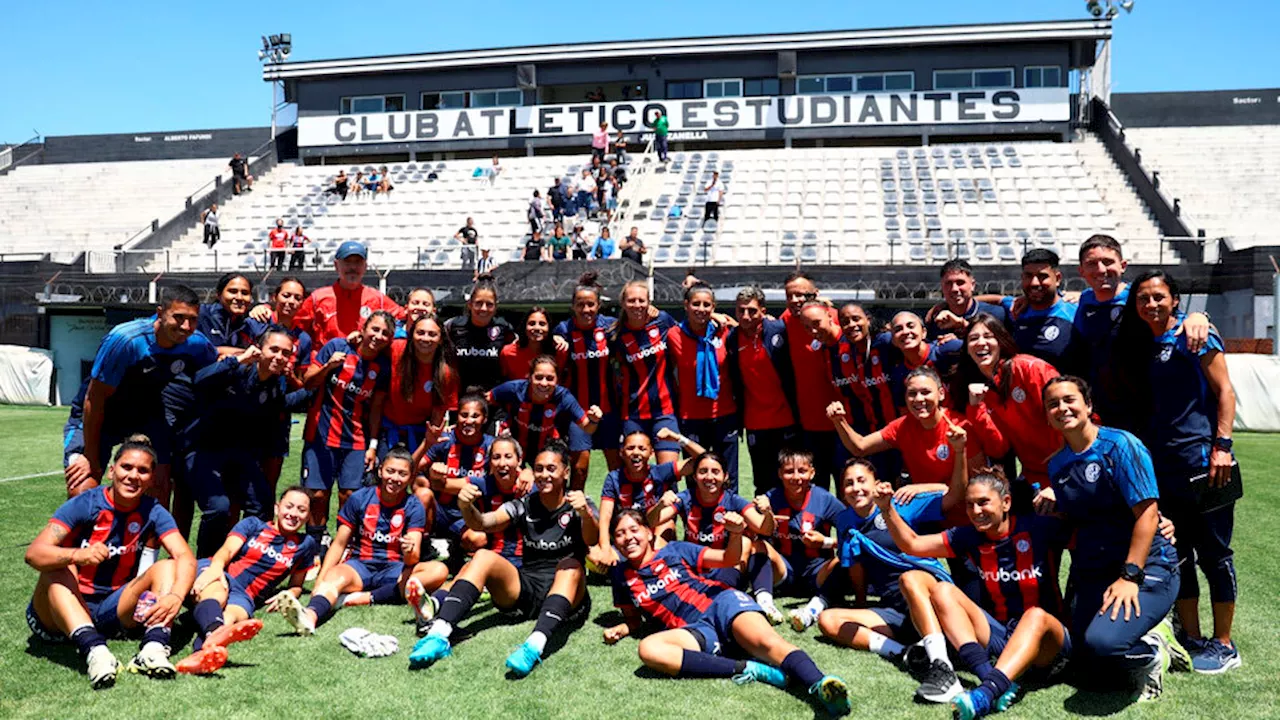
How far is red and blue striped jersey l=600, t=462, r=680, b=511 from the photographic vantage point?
6.29m

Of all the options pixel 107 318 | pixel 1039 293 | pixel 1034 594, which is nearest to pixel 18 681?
pixel 1034 594

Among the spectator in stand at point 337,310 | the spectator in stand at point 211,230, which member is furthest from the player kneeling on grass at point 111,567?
the spectator in stand at point 211,230

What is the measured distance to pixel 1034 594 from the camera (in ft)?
16.1

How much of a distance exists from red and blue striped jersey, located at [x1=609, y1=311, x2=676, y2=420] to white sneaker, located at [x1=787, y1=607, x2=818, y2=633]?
2.01m

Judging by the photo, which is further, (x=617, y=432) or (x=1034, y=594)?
(x=617, y=432)

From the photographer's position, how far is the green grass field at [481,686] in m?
4.39

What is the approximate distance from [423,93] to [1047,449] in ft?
101

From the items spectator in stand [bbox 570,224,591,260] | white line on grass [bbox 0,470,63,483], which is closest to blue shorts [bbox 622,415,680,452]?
white line on grass [bbox 0,470,63,483]

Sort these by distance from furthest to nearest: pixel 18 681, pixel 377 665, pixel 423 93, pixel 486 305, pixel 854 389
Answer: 1. pixel 423 93
2. pixel 486 305
3. pixel 854 389
4. pixel 377 665
5. pixel 18 681

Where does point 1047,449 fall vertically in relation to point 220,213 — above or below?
below

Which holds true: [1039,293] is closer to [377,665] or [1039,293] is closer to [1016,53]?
[377,665]

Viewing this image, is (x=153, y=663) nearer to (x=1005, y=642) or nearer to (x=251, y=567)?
(x=251, y=567)

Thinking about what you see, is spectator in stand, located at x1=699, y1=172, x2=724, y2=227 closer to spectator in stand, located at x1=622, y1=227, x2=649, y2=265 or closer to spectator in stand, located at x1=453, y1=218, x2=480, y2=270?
→ spectator in stand, located at x1=622, y1=227, x2=649, y2=265

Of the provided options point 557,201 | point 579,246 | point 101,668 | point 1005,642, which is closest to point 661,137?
point 557,201
